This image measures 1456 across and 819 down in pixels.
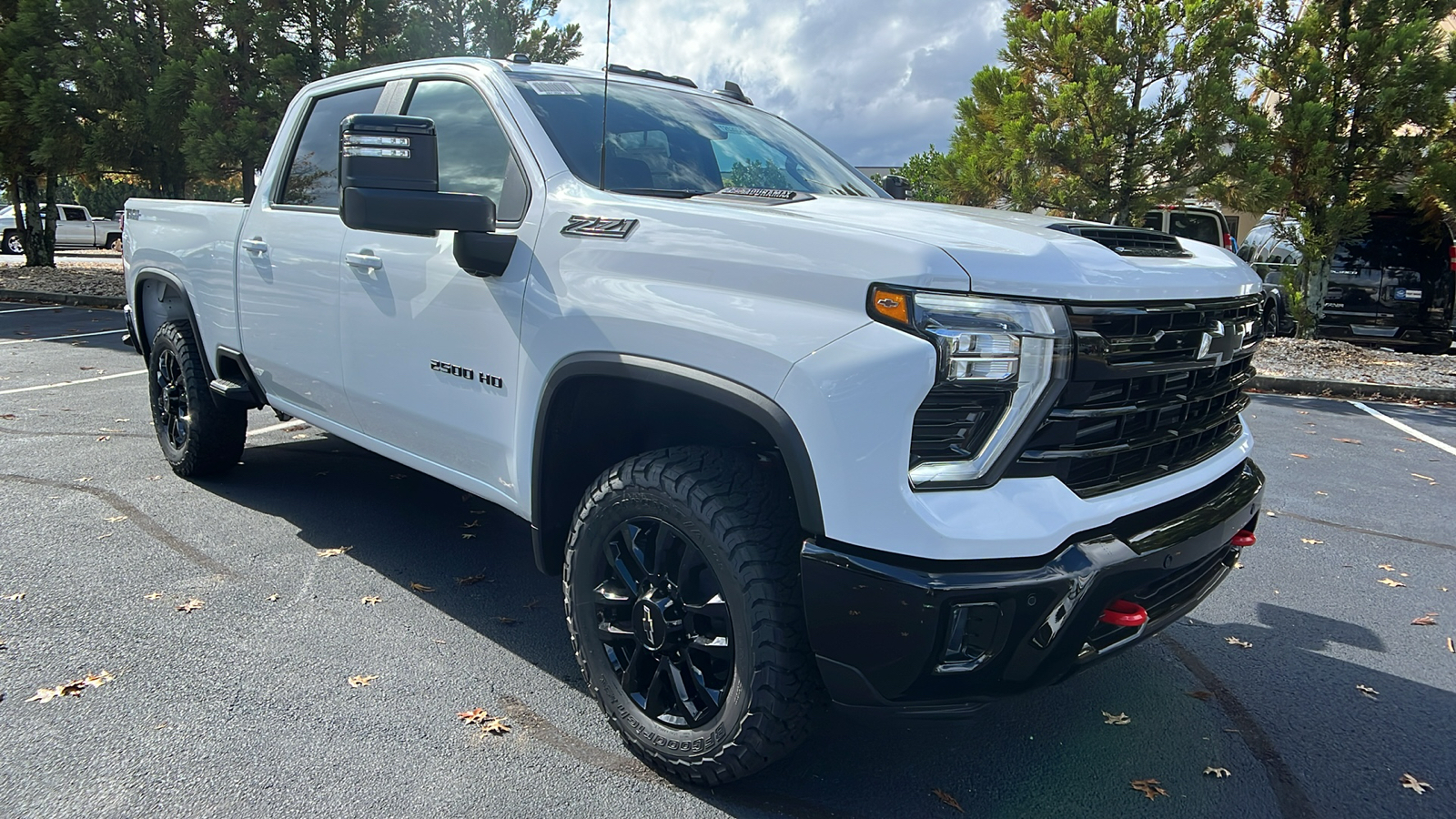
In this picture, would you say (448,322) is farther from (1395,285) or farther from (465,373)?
(1395,285)

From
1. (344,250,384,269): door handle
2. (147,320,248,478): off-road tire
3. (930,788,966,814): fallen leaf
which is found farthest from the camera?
(147,320,248,478): off-road tire

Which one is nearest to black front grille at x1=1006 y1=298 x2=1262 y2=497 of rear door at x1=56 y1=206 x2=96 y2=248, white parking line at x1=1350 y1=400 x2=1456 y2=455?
white parking line at x1=1350 y1=400 x2=1456 y2=455

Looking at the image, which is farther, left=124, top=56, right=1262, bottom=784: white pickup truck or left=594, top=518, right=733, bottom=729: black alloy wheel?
left=594, top=518, right=733, bottom=729: black alloy wheel

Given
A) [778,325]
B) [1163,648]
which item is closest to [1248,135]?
[1163,648]

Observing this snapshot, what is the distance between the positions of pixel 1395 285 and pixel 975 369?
12120 mm

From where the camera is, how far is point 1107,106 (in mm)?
10664

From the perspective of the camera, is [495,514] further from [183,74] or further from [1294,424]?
[183,74]

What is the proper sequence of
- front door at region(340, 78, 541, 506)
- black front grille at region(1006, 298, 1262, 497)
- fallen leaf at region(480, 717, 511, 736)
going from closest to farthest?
black front grille at region(1006, 298, 1262, 497) < fallen leaf at region(480, 717, 511, 736) < front door at region(340, 78, 541, 506)

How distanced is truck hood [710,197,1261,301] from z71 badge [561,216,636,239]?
0.34 m

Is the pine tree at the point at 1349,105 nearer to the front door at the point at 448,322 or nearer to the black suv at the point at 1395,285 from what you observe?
the black suv at the point at 1395,285

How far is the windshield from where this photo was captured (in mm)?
3066

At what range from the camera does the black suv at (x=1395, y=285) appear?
1118 centimetres

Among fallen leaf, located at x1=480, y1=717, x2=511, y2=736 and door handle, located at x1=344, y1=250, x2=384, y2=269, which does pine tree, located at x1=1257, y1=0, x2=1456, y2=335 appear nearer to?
door handle, located at x1=344, y1=250, x2=384, y2=269

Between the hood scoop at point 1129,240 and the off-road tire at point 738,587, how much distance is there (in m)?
1.01
